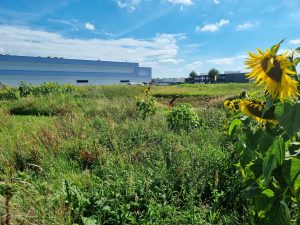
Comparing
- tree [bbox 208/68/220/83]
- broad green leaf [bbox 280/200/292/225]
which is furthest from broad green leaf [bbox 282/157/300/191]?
tree [bbox 208/68/220/83]

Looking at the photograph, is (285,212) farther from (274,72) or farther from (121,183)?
(121,183)

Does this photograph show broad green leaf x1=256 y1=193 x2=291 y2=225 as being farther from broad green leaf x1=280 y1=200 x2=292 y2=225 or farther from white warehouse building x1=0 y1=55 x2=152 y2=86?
white warehouse building x1=0 y1=55 x2=152 y2=86

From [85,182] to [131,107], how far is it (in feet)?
22.0

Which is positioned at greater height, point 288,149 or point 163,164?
point 288,149

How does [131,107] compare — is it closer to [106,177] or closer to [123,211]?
[106,177]

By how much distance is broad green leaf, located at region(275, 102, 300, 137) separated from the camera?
4.44ft

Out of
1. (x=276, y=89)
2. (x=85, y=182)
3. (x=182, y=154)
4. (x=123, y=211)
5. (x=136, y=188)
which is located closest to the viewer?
(x=276, y=89)

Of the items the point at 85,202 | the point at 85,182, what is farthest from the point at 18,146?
the point at 85,202

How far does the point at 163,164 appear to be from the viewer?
3.95 m

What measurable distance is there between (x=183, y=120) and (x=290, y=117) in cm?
533

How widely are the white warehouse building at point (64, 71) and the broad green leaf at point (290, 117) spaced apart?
196ft

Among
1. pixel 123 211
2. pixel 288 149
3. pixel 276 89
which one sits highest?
pixel 276 89

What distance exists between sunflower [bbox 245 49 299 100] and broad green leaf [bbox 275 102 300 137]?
0.09 m

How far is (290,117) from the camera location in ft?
4.53
